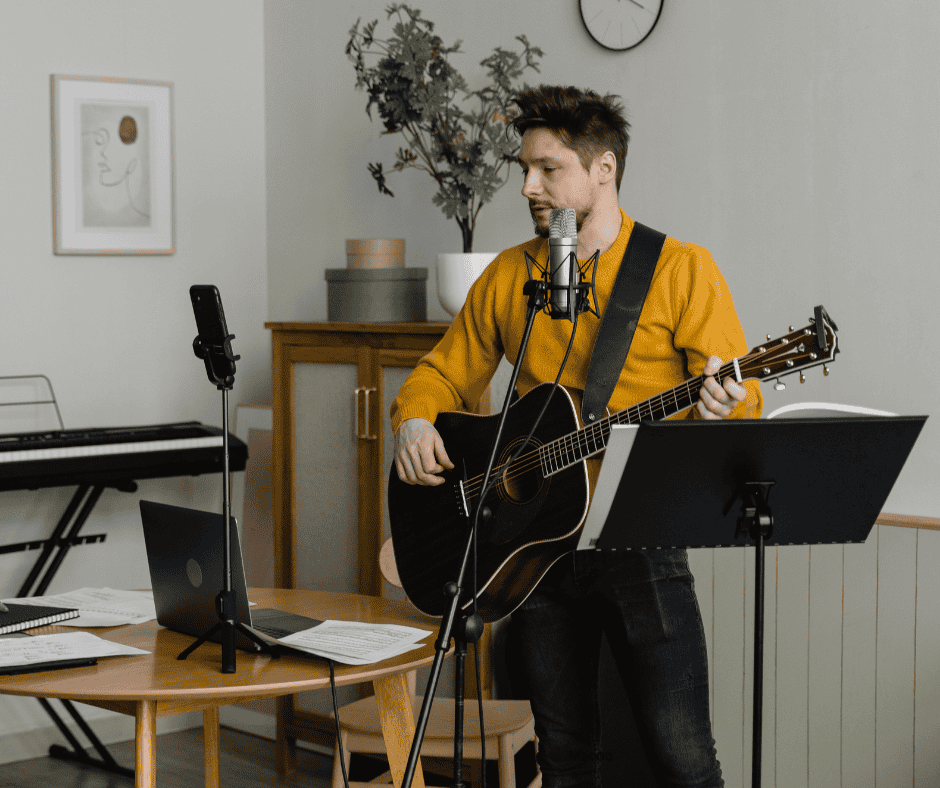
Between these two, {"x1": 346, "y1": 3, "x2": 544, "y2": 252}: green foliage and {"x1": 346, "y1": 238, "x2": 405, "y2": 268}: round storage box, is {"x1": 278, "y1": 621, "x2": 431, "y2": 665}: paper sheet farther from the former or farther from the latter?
{"x1": 346, "y1": 238, "x2": 405, "y2": 268}: round storage box

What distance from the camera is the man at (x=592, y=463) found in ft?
6.72

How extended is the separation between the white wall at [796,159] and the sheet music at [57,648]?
1.65m

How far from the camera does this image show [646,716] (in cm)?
206

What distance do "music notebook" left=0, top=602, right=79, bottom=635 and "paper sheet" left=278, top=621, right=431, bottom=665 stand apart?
46cm

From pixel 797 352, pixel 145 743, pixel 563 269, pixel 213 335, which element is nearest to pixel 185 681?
pixel 145 743

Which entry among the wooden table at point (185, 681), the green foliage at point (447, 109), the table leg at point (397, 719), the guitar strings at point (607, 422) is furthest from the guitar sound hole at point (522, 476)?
the green foliage at point (447, 109)

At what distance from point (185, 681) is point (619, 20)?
2.14 m

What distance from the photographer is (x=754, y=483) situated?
163 centimetres

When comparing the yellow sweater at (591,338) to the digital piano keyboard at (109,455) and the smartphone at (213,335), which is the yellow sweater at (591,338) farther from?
the digital piano keyboard at (109,455)

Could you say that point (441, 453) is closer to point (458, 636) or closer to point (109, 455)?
point (458, 636)

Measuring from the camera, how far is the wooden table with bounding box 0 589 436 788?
1.77 metres

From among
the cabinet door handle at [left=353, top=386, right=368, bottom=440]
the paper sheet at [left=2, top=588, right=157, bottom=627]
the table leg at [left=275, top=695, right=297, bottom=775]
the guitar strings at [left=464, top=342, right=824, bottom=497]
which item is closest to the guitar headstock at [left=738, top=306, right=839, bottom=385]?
the guitar strings at [left=464, top=342, right=824, bottom=497]

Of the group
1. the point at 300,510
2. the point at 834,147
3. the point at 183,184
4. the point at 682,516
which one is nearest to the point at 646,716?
the point at 682,516

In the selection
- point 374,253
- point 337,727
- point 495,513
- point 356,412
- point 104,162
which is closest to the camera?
point 337,727
